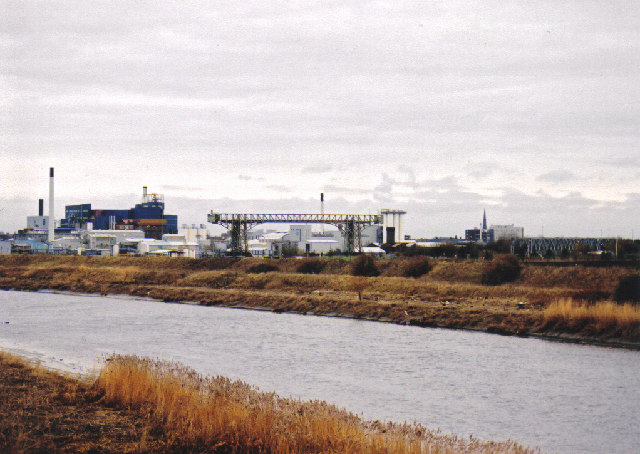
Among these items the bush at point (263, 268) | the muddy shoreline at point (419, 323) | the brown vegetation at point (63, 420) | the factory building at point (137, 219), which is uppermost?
the factory building at point (137, 219)

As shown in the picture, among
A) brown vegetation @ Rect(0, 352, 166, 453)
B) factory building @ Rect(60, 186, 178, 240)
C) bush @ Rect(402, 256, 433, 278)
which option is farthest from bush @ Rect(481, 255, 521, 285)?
factory building @ Rect(60, 186, 178, 240)

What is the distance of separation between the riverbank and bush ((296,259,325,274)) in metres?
0.41

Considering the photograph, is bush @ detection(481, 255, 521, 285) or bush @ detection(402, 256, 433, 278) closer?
bush @ detection(481, 255, 521, 285)

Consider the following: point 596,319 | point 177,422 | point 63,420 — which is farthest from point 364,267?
point 177,422

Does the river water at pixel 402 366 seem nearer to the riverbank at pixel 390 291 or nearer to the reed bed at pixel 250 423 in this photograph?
the reed bed at pixel 250 423

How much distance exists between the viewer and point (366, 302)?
52500 mm

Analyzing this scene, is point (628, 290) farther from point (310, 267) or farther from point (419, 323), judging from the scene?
point (310, 267)

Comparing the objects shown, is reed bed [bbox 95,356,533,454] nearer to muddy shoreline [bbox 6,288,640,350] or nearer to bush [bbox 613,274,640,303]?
muddy shoreline [bbox 6,288,640,350]

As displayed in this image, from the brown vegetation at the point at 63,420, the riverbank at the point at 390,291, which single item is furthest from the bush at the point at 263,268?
the brown vegetation at the point at 63,420

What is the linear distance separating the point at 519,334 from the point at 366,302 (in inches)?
617

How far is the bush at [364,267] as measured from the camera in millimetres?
68062

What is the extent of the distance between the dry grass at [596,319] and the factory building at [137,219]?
146 meters

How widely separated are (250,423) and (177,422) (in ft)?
5.70

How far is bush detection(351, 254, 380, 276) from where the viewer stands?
223 ft
